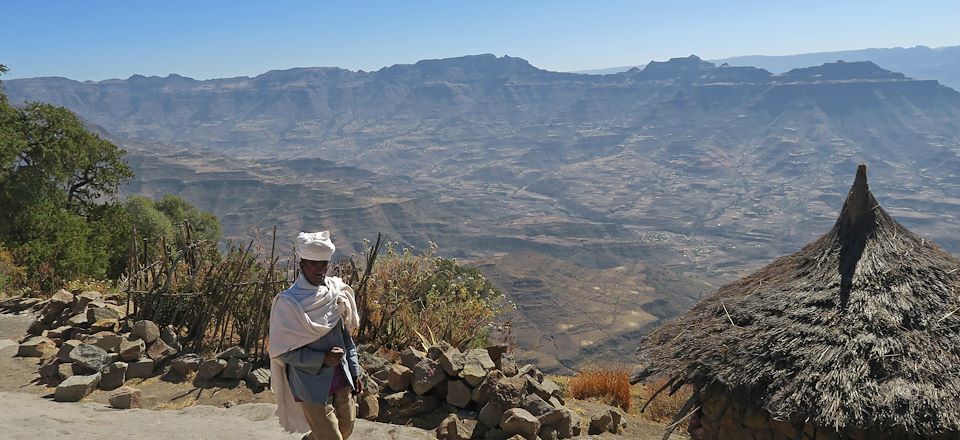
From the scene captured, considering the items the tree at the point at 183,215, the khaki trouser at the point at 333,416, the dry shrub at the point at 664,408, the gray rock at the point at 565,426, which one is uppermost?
the khaki trouser at the point at 333,416

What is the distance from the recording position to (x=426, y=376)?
6504 mm

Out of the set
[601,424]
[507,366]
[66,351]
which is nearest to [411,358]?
[507,366]

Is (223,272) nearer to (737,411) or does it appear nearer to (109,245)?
(737,411)

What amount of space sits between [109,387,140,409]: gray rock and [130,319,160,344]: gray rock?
111 centimetres

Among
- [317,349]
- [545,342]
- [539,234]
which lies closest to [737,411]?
[317,349]

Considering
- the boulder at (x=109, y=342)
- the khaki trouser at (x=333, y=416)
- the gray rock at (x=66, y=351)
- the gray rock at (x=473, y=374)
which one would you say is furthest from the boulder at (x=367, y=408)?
the gray rock at (x=66, y=351)

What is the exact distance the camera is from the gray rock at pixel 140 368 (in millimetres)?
6793

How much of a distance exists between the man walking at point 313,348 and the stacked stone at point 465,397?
204cm

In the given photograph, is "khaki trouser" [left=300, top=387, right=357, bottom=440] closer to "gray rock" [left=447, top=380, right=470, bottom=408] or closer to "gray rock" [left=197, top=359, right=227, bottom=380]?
"gray rock" [left=447, top=380, right=470, bottom=408]

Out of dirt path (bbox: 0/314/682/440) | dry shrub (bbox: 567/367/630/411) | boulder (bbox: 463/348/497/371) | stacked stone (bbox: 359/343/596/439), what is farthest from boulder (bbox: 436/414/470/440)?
dry shrub (bbox: 567/367/630/411)

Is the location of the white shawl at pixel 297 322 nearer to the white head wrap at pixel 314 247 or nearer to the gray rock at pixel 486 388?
the white head wrap at pixel 314 247

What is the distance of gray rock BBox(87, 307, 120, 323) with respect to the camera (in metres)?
7.73

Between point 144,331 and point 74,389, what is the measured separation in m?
1.11

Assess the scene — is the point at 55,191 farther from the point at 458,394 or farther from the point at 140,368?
the point at 458,394
